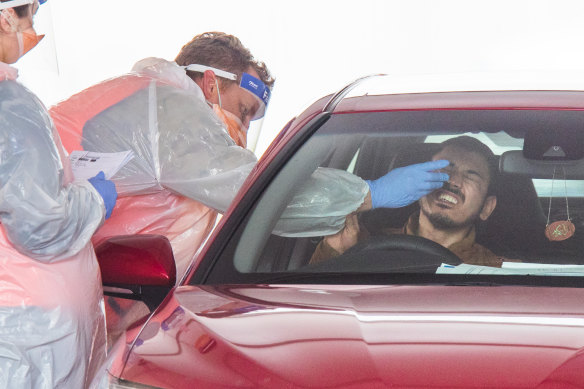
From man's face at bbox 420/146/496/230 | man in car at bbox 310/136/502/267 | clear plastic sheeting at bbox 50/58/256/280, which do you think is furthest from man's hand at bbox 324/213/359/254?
clear plastic sheeting at bbox 50/58/256/280

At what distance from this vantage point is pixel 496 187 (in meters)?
2.17

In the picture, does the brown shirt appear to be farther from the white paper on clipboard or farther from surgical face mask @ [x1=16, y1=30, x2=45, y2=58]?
surgical face mask @ [x1=16, y1=30, x2=45, y2=58]

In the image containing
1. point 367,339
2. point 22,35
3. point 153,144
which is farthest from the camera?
point 153,144

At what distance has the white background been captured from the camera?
29.6 feet

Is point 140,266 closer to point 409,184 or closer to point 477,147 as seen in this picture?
point 409,184

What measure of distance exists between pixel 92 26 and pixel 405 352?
805 cm

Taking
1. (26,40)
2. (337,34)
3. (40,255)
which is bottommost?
(337,34)

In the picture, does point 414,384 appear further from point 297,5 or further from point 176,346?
point 297,5

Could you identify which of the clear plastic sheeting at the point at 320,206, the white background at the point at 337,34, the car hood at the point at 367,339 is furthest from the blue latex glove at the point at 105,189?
the white background at the point at 337,34

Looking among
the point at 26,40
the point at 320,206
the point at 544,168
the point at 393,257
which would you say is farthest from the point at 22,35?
the point at 544,168

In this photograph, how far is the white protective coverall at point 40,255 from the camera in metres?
2.18

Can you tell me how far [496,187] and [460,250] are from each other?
236mm

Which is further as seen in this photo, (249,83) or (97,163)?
(249,83)

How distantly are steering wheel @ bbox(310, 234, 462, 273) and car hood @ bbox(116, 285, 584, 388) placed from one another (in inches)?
5.2
